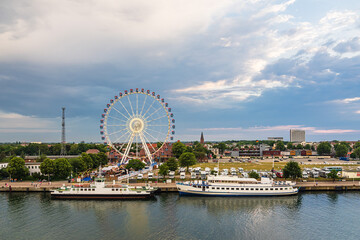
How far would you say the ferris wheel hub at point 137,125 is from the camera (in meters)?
91.9

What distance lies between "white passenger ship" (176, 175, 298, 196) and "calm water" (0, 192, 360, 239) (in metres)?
1.86

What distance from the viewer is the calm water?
35.9m

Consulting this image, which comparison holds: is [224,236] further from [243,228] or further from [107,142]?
[107,142]

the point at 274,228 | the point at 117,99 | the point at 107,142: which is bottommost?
the point at 274,228

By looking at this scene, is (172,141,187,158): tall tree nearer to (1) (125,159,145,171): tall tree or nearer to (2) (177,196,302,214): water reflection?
(1) (125,159,145,171): tall tree

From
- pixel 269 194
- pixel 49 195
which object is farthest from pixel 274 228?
pixel 49 195

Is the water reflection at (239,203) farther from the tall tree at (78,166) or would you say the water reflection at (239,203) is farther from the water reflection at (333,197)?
the tall tree at (78,166)

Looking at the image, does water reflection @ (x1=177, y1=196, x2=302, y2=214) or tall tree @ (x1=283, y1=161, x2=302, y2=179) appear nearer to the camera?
water reflection @ (x1=177, y1=196, x2=302, y2=214)

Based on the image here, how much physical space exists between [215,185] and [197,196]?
15.1 feet

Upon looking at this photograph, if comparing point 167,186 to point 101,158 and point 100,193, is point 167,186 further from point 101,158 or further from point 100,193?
point 101,158

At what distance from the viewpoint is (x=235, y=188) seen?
56.6m

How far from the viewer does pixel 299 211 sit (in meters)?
46.0

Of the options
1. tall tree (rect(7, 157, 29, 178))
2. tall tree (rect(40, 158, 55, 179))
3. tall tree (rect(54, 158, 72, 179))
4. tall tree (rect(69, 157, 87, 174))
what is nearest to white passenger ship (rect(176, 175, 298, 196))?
tall tree (rect(54, 158, 72, 179))

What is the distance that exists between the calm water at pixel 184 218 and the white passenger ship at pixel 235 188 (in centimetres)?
186
